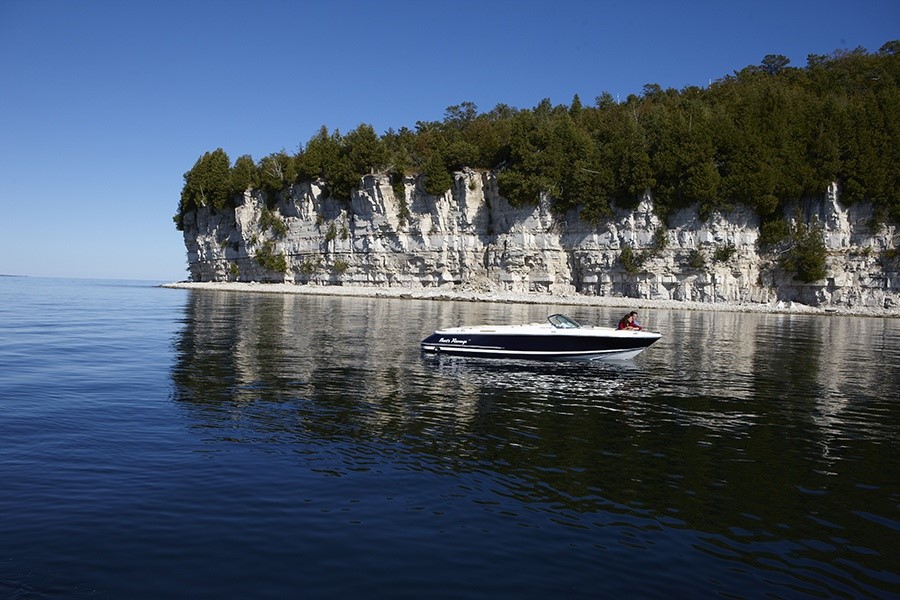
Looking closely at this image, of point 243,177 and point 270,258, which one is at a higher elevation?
point 243,177

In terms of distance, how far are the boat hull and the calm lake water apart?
10.7ft

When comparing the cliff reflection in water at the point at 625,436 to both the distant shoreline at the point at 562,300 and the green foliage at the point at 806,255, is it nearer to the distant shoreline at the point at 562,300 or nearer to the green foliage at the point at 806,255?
the distant shoreline at the point at 562,300

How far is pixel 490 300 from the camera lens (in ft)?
275

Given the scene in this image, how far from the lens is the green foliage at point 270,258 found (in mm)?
107875

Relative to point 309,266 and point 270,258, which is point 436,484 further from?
point 270,258

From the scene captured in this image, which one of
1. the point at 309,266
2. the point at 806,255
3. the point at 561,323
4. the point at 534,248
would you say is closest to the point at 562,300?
the point at 534,248

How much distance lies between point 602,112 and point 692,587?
367 feet

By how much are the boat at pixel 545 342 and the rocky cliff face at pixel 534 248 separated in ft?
201

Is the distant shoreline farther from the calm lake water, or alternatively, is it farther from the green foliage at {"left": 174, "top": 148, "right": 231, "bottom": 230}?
the calm lake water

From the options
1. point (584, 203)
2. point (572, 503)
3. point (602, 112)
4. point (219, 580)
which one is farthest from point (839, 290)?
point (219, 580)

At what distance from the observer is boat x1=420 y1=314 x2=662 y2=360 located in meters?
25.4

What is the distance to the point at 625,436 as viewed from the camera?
14.0m

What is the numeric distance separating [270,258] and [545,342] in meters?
90.4

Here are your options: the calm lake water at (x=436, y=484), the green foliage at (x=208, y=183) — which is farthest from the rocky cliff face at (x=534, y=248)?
the calm lake water at (x=436, y=484)
